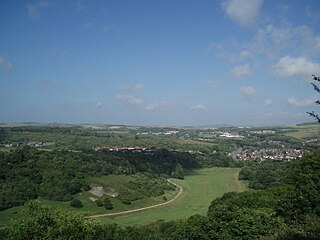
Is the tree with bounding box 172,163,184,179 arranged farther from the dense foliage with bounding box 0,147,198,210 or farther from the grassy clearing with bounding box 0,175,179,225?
the grassy clearing with bounding box 0,175,179,225

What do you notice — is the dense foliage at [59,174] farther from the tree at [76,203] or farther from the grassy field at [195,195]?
the grassy field at [195,195]

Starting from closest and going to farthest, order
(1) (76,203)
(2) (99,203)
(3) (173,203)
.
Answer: (1) (76,203)
(2) (99,203)
(3) (173,203)

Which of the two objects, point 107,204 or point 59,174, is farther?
point 59,174

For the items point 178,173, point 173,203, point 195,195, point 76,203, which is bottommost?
point 173,203

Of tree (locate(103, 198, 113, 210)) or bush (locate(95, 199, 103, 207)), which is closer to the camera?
tree (locate(103, 198, 113, 210))

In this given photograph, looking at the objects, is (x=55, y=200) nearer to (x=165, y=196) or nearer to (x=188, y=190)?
(x=165, y=196)

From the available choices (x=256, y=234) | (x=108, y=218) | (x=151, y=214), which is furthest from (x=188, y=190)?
(x=256, y=234)

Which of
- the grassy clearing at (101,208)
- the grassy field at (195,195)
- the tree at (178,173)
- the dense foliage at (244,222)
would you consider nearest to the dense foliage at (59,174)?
the grassy clearing at (101,208)

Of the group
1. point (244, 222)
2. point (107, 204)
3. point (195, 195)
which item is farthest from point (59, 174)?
Result: point (244, 222)

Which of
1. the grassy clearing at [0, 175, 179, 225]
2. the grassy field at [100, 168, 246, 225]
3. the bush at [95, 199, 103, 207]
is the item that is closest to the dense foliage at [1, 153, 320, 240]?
the grassy field at [100, 168, 246, 225]

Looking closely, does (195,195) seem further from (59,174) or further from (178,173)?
(59,174)
